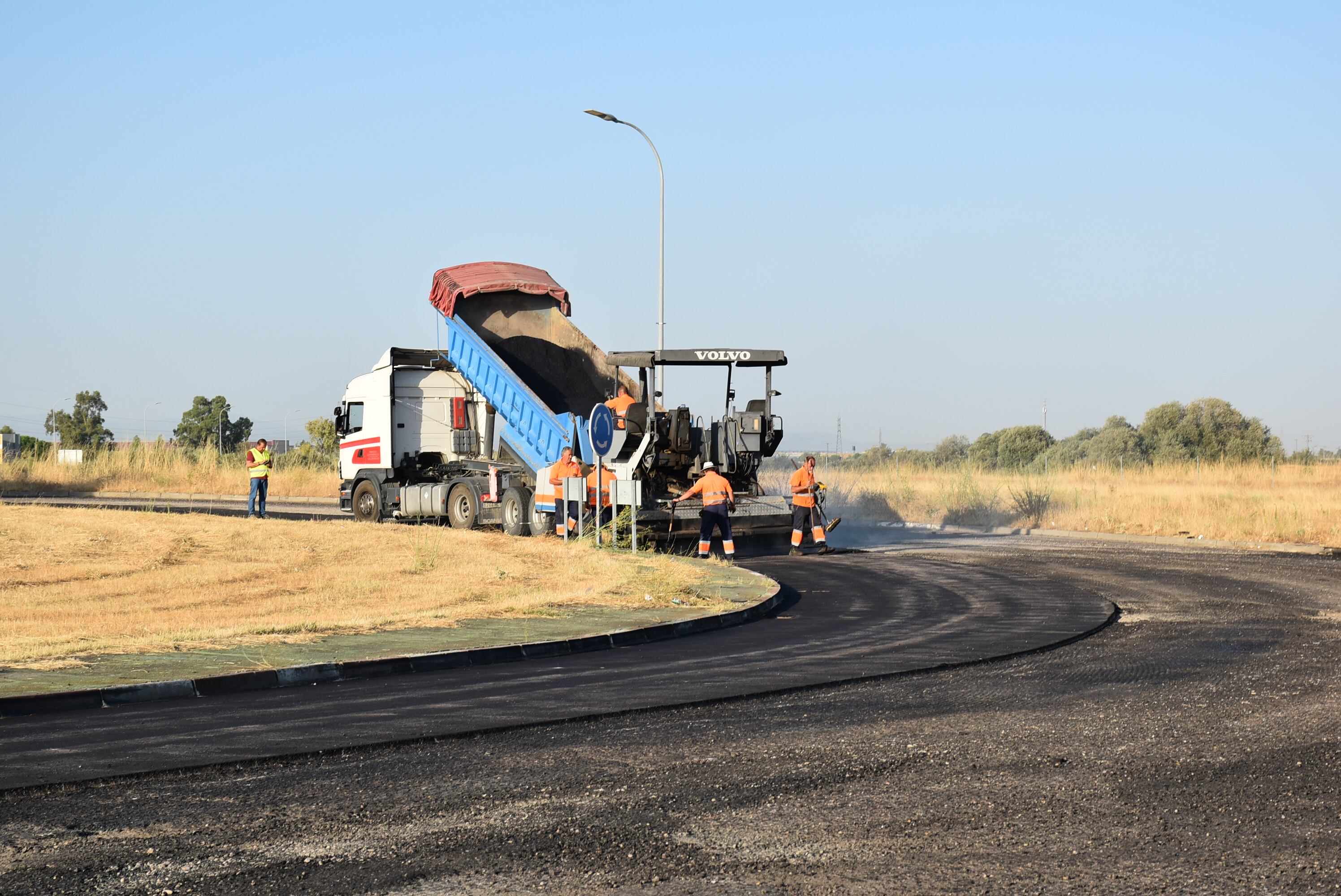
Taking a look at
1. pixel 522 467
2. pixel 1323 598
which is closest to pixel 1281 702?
pixel 1323 598

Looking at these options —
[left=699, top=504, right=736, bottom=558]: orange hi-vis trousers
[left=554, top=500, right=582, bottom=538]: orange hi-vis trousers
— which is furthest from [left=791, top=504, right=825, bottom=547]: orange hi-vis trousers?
[left=554, top=500, right=582, bottom=538]: orange hi-vis trousers

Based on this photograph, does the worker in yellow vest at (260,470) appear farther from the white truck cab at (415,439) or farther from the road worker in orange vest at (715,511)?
the road worker in orange vest at (715,511)

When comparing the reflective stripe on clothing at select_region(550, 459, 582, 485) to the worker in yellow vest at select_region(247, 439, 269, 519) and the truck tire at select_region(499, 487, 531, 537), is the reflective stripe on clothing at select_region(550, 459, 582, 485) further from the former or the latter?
the worker in yellow vest at select_region(247, 439, 269, 519)

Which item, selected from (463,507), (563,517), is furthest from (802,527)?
(463,507)

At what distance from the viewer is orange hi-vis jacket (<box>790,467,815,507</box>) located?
1927cm

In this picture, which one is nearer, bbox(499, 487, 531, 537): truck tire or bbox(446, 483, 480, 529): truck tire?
bbox(499, 487, 531, 537): truck tire

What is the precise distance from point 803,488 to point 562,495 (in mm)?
3570

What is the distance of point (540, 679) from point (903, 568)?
31.7ft

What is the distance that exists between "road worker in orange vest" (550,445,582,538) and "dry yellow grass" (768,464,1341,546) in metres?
4.53

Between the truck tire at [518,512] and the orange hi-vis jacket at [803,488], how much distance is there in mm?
3998

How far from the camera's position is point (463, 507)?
70.0ft

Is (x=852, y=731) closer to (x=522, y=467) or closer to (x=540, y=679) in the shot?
(x=540, y=679)

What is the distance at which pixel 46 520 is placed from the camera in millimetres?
22422

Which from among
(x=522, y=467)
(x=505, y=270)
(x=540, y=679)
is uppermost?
(x=505, y=270)
